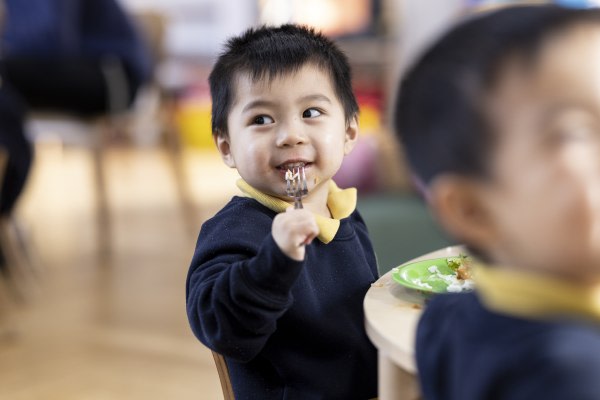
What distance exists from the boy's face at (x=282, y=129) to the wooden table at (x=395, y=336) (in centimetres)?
16

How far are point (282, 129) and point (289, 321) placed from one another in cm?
19

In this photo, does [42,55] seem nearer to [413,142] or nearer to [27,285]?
[27,285]

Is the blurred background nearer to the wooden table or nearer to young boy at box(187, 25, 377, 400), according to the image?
young boy at box(187, 25, 377, 400)

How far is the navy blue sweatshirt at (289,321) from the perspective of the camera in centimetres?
79

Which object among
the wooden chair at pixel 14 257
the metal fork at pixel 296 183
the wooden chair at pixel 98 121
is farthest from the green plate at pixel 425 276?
the wooden chair at pixel 98 121

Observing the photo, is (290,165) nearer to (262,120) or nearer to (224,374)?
(262,120)

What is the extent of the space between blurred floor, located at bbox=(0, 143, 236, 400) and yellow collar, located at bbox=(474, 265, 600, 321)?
4.95 feet

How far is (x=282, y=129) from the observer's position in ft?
2.88

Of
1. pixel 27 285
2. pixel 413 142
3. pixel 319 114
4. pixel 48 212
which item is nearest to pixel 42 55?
pixel 27 285

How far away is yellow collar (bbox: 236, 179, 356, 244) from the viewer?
2.96ft

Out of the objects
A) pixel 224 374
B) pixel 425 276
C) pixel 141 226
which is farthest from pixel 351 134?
pixel 141 226

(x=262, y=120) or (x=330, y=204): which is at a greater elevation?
(x=262, y=120)

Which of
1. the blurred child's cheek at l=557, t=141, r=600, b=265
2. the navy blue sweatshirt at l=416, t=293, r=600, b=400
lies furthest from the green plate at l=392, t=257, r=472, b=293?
the blurred child's cheek at l=557, t=141, r=600, b=265

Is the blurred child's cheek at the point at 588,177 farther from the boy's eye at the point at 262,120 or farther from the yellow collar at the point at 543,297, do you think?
the boy's eye at the point at 262,120
